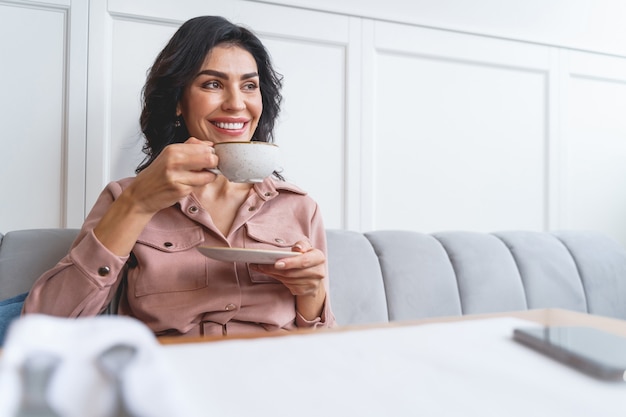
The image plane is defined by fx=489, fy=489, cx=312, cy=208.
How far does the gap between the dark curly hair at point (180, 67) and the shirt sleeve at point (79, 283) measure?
459 millimetres

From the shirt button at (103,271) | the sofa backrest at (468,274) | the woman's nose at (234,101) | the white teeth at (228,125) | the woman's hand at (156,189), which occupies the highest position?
the woman's nose at (234,101)

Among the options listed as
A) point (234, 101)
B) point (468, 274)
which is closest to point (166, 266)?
point (234, 101)

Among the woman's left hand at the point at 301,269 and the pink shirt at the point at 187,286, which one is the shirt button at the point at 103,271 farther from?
the woman's left hand at the point at 301,269

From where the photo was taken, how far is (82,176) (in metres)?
1.47

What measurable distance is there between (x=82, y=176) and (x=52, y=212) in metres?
0.14

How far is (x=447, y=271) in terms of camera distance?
55.8 inches

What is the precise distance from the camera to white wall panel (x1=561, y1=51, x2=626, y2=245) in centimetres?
211

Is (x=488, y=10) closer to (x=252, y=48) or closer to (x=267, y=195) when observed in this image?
(x=252, y=48)

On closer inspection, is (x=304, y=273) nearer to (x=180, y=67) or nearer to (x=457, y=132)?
(x=180, y=67)

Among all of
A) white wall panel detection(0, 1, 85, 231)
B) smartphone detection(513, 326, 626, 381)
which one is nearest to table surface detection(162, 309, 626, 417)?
smartphone detection(513, 326, 626, 381)

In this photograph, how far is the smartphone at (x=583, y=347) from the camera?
0.43m

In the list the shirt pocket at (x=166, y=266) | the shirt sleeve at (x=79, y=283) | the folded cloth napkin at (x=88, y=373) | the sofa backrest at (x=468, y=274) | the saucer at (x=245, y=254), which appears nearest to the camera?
the folded cloth napkin at (x=88, y=373)

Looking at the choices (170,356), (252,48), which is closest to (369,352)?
(170,356)

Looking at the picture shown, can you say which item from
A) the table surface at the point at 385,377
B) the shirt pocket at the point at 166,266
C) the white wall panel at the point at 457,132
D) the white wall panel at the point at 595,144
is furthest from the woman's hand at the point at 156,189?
the white wall panel at the point at 595,144
